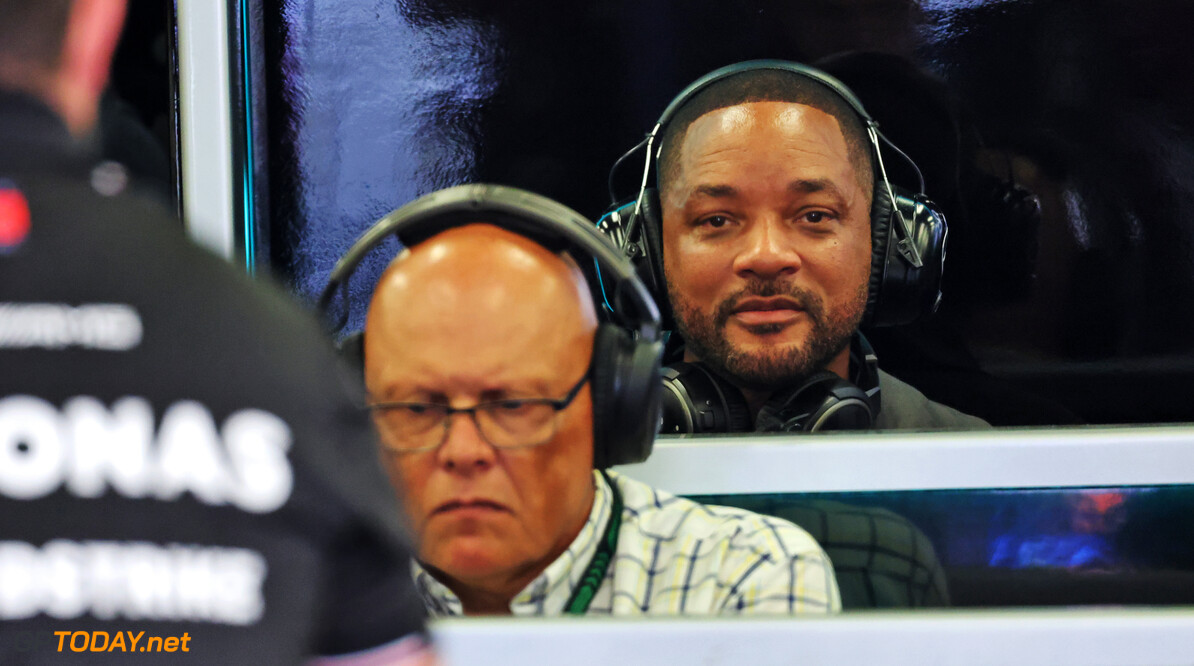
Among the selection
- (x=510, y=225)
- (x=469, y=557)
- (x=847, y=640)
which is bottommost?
(x=847, y=640)

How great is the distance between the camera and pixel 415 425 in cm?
110

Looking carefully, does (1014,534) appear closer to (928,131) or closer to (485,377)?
(928,131)

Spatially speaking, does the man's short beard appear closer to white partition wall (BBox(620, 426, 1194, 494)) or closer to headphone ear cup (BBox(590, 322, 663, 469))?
white partition wall (BBox(620, 426, 1194, 494))

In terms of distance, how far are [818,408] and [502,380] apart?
511 millimetres

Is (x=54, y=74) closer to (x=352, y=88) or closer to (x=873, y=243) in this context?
(x=352, y=88)

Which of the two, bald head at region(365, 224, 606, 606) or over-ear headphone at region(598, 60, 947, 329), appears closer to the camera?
bald head at region(365, 224, 606, 606)

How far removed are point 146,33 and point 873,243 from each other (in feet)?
3.33

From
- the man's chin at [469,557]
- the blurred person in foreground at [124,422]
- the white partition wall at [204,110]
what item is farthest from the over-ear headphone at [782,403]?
the blurred person in foreground at [124,422]

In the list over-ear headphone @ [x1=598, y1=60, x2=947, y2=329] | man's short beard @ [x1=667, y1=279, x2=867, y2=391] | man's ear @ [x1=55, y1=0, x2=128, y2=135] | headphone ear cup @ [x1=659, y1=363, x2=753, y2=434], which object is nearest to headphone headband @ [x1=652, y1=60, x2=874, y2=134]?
over-ear headphone @ [x1=598, y1=60, x2=947, y2=329]

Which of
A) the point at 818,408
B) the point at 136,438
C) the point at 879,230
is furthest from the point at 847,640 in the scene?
the point at 136,438

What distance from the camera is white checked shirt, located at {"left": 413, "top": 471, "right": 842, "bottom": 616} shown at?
1.16 m

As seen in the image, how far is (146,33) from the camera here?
1.36 m

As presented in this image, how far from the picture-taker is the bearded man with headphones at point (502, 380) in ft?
3.58

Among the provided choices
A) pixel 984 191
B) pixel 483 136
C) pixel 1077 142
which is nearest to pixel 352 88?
pixel 483 136
